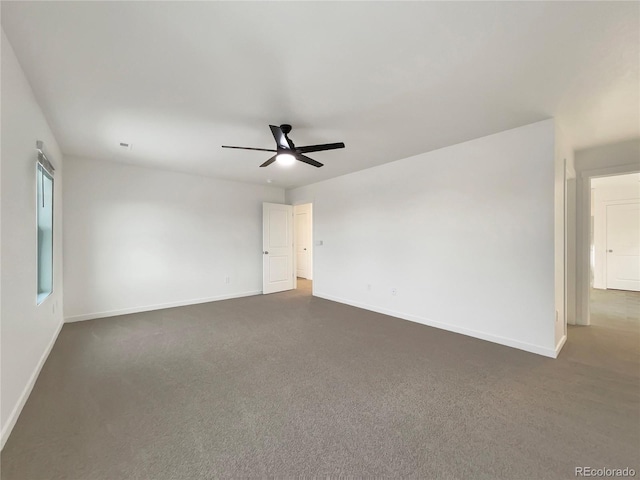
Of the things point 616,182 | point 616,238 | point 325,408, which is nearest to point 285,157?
point 325,408

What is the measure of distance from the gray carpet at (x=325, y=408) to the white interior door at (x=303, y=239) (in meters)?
4.92

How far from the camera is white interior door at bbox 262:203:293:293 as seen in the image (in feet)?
19.3

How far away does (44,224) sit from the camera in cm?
281

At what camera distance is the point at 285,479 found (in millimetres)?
1343

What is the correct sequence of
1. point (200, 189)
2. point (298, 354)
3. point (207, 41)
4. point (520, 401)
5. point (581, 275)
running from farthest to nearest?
point (200, 189) → point (581, 275) → point (298, 354) → point (520, 401) → point (207, 41)

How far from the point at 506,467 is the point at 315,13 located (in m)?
2.73

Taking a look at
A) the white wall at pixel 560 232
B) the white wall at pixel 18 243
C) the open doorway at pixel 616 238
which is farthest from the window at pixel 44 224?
the open doorway at pixel 616 238

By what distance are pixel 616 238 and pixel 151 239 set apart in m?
10.2

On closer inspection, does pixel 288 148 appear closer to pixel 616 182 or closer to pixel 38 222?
pixel 38 222

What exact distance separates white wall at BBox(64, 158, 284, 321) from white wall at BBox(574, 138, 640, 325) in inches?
219

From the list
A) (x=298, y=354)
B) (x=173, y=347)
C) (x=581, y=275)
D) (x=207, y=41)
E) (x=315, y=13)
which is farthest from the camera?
(x=581, y=275)

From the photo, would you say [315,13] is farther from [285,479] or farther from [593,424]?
[593,424]

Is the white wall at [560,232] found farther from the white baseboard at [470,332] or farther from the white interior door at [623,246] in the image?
the white interior door at [623,246]


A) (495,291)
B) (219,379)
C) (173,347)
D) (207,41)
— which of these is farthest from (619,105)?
(173,347)
